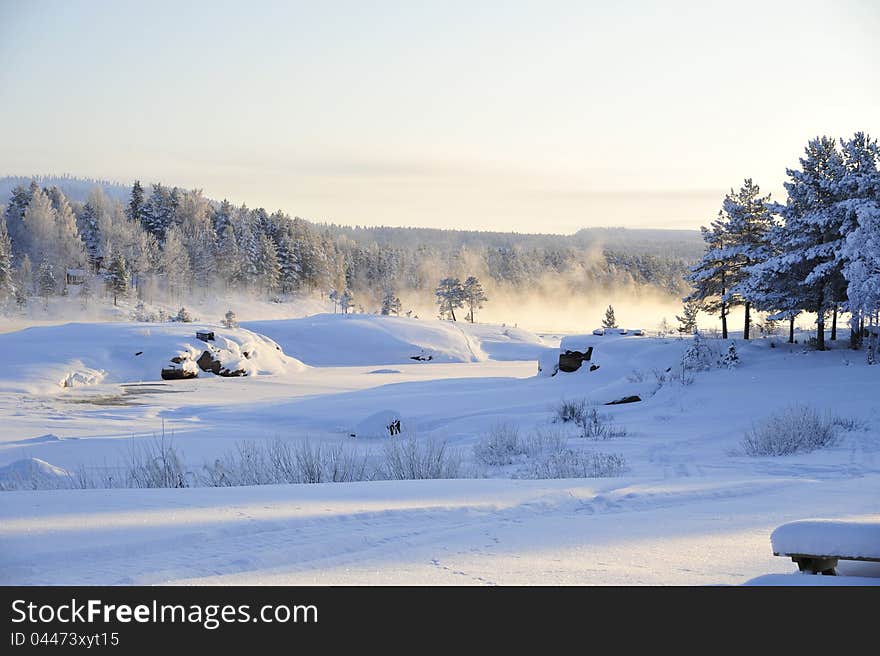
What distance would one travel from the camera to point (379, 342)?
58656mm

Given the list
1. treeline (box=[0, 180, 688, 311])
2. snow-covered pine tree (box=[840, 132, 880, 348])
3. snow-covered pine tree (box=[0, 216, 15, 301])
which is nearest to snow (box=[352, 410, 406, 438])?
snow-covered pine tree (box=[840, 132, 880, 348])

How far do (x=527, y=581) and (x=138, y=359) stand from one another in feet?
119

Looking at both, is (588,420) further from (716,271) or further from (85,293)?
(85,293)

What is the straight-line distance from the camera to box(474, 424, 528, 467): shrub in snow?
12.5 m

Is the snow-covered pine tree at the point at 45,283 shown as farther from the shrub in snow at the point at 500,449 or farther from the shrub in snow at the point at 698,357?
the shrub in snow at the point at 500,449

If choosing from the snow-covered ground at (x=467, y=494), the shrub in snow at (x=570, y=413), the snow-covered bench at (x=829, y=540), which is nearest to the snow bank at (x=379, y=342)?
the snow-covered ground at (x=467, y=494)

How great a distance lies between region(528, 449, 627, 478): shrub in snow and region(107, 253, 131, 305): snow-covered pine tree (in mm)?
78735

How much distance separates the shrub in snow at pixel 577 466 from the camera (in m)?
10.4

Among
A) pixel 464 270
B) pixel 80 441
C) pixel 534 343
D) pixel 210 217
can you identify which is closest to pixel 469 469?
pixel 80 441

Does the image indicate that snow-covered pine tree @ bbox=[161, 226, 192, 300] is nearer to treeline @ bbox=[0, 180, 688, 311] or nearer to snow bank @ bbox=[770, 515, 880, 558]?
treeline @ bbox=[0, 180, 688, 311]

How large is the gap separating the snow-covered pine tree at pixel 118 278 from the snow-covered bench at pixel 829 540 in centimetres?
8565

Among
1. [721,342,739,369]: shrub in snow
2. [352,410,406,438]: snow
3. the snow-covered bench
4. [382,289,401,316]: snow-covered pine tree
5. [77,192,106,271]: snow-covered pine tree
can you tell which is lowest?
[352,410,406,438]: snow

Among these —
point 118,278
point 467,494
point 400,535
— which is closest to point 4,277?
point 118,278
